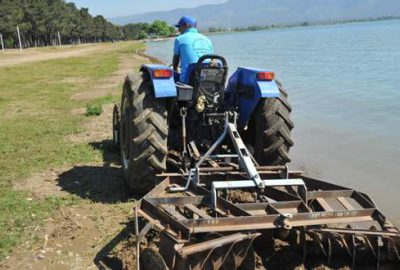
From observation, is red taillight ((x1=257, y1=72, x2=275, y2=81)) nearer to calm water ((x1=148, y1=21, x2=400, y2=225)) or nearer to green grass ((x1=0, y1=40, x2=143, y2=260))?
calm water ((x1=148, y1=21, x2=400, y2=225))

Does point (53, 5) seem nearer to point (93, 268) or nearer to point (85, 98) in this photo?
point (85, 98)

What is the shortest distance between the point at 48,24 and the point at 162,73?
78.6 m

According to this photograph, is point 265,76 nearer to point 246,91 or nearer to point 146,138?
point 246,91

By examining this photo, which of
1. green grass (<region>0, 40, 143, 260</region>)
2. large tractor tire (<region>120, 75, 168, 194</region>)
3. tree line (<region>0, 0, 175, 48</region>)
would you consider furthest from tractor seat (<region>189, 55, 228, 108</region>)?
tree line (<region>0, 0, 175, 48</region>)

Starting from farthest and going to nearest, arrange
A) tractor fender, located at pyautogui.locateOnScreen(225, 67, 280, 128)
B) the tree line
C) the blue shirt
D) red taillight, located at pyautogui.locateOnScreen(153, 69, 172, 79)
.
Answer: the tree line < the blue shirt < tractor fender, located at pyautogui.locateOnScreen(225, 67, 280, 128) < red taillight, located at pyautogui.locateOnScreen(153, 69, 172, 79)

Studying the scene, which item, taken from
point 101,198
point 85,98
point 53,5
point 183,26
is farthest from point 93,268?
point 53,5

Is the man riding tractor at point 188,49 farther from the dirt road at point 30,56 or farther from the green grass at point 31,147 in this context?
the dirt road at point 30,56

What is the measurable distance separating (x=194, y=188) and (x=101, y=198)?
1870mm

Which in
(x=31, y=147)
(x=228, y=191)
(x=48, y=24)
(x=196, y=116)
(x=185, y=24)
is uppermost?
(x=48, y=24)

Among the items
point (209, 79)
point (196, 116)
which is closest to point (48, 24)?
point (196, 116)

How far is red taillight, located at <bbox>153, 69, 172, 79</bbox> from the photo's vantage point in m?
5.66

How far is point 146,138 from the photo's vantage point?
216 inches

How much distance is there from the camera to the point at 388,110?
12320 mm

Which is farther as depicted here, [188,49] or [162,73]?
[188,49]
